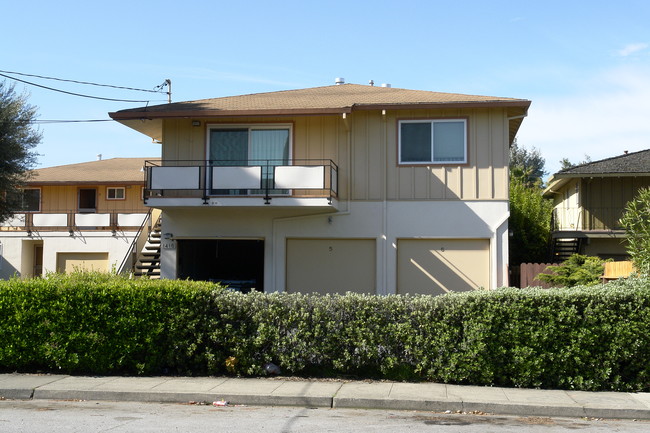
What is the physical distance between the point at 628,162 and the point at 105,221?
19.3m

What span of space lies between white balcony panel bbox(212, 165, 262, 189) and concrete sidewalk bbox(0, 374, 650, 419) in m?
7.25

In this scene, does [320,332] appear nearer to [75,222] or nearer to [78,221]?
[78,221]

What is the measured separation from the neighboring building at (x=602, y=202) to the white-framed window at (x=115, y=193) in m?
18.6

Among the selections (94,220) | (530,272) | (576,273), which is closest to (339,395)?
(576,273)

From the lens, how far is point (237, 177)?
1819cm

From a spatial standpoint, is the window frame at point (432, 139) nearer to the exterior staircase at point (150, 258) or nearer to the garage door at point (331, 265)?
the garage door at point (331, 265)

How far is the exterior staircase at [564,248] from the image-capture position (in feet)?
83.2

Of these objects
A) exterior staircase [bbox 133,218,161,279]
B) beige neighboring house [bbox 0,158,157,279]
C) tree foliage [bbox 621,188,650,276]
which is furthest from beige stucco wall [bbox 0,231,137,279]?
tree foliage [bbox 621,188,650,276]

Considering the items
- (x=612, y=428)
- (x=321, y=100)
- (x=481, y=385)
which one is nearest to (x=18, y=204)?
(x=321, y=100)

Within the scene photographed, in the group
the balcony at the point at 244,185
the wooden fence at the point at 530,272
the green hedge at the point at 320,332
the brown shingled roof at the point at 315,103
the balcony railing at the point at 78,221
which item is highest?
the brown shingled roof at the point at 315,103

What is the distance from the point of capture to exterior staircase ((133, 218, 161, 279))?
2044 centimetres

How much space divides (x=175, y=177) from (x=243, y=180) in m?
1.79

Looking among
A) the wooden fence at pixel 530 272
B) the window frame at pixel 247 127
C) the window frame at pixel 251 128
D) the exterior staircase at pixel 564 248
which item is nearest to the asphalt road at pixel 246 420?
the wooden fence at pixel 530 272

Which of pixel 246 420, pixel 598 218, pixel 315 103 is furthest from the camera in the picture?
pixel 598 218
